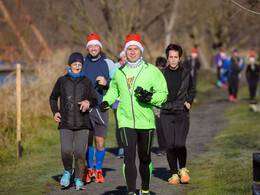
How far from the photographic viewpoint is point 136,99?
245 inches

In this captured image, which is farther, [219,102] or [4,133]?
[219,102]

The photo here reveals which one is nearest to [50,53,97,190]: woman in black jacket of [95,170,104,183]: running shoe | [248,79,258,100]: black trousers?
[95,170,104,183]: running shoe

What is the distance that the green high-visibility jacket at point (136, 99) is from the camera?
6.22m

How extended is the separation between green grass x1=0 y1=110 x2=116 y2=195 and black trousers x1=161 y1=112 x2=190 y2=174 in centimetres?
185

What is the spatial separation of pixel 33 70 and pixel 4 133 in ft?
13.2

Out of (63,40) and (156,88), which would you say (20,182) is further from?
(63,40)

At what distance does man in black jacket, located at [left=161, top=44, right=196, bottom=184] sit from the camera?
24.4 feet

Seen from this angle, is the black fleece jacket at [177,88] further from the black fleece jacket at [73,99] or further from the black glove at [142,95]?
the black glove at [142,95]

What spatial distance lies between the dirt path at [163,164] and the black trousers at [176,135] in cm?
38

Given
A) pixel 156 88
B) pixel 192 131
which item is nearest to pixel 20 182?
pixel 156 88

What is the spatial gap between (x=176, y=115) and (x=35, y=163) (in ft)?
11.4

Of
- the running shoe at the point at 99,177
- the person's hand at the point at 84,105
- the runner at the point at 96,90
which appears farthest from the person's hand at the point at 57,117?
the running shoe at the point at 99,177

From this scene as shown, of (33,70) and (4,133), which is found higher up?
(33,70)

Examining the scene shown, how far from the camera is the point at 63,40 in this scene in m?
22.9
